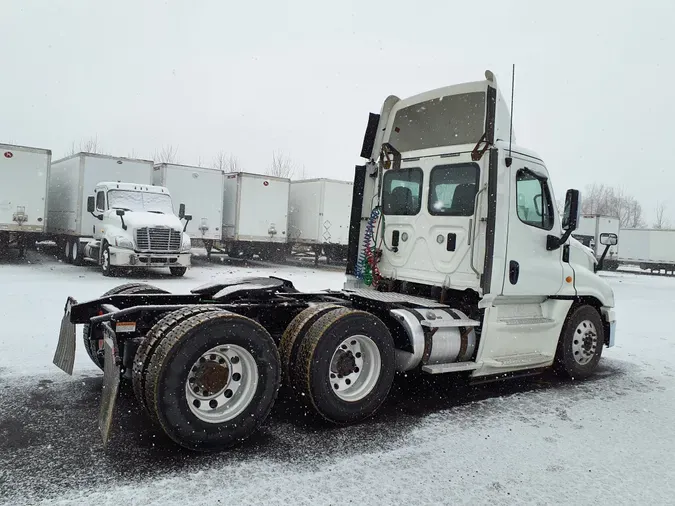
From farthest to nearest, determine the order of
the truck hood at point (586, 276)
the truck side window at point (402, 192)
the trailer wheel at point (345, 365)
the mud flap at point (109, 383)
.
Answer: the truck hood at point (586, 276) → the truck side window at point (402, 192) → the trailer wheel at point (345, 365) → the mud flap at point (109, 383)

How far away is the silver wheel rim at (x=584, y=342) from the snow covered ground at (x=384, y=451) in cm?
37

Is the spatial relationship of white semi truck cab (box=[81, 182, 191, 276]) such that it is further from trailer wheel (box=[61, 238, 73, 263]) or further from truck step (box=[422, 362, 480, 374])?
truck step (box=[422, 362, 480, 374])

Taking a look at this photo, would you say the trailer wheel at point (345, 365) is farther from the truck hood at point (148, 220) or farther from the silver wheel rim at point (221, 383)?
the truck hood at point (148, 220)

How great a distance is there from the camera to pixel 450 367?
548 centimetres

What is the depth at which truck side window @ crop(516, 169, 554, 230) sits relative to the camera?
6.02 metres

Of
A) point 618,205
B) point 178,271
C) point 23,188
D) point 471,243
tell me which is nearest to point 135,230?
point 178,271

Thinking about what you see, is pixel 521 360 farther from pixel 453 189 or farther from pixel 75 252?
pixel 75 252

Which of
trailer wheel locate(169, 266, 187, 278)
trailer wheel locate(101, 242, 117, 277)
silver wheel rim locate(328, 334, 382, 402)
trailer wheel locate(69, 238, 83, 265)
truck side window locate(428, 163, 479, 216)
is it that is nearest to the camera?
silver wheel rim locate(328, 334, 382, 402)

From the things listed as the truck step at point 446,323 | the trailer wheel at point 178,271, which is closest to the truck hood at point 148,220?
the trailer wheel at point 178,271

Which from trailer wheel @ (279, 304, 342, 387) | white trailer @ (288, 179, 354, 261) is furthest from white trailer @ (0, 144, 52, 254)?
trailer wheel @ (279, 304, 342, 387)

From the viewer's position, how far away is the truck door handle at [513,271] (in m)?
5.89

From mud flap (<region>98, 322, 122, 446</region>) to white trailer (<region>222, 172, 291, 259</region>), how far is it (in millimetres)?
18481

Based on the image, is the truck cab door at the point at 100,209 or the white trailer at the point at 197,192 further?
the white trailer at the point at 197,192

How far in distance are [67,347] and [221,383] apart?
1.91 m
